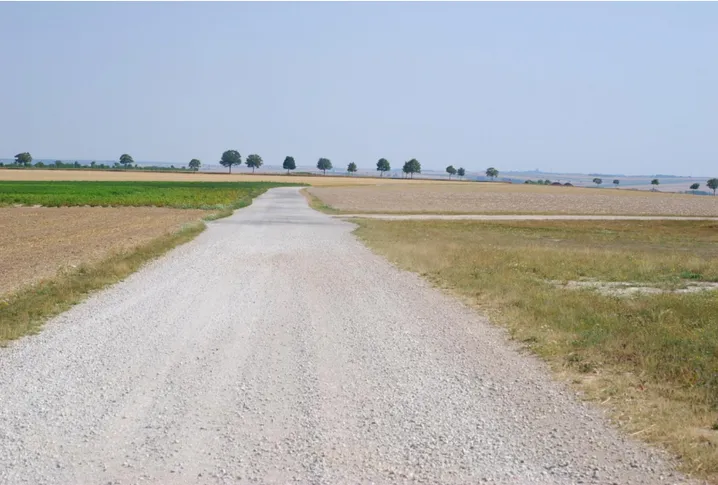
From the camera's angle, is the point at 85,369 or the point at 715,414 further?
the point at 85,369

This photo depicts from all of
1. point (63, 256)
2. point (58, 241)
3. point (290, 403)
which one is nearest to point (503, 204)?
point (58, 241)

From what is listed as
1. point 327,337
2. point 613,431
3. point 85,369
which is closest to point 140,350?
point 85,369

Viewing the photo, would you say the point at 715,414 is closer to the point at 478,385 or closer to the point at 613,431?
the point at 613,431

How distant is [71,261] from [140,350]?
11292 mm

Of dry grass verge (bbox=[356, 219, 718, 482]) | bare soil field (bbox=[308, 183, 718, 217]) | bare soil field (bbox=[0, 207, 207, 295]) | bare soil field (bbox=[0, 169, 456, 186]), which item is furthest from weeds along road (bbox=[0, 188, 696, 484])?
bare soil field (bbox=[0, 169, 456, 186])

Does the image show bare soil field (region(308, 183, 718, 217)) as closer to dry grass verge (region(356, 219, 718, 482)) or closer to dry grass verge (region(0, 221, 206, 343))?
dry grass verge (region(356, 219, 718, 482))

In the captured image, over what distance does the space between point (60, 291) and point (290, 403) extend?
8.31 m

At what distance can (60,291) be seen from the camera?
13.5 meters

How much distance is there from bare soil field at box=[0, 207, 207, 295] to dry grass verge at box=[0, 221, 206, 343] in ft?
1.93

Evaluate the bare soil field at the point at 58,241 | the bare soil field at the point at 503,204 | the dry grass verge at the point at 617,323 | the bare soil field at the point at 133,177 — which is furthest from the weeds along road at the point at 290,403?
the bare soil field at the point at 133,177

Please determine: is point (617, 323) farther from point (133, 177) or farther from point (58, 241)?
point (133, 177)

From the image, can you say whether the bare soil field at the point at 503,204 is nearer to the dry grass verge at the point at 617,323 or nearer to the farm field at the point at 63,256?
the farm field at the point at 63,256

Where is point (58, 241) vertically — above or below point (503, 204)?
above

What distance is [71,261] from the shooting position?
19109 mm
